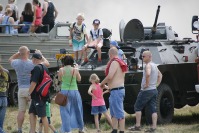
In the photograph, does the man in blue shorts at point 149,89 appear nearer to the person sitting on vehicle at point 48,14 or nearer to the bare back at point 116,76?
the bare back at point 116,76

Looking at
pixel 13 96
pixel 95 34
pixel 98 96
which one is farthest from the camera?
pixel 13 96

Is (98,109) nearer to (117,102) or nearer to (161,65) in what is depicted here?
(117,102)

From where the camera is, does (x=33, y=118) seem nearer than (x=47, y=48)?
Yes

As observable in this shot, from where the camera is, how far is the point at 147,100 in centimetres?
1814

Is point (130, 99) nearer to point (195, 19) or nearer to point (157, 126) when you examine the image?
point (157, 126)

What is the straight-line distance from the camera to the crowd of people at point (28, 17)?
78.6ft

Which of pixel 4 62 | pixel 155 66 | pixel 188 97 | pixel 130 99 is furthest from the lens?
pixel 4 62

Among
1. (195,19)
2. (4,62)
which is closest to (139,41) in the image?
(195,19)

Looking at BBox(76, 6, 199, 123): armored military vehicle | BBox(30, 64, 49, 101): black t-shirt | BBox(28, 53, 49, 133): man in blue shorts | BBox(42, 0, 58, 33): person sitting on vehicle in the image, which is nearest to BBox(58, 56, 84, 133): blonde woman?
BBox(28, 53, 49, 133): man in blue shorts

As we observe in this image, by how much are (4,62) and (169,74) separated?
571 cm

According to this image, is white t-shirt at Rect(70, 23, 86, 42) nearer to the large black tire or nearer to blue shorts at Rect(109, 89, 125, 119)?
the large black tire

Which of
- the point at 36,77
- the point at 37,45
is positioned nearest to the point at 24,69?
the point at 36,77

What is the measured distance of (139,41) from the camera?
20938 mm

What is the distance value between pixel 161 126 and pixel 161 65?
1459mm
